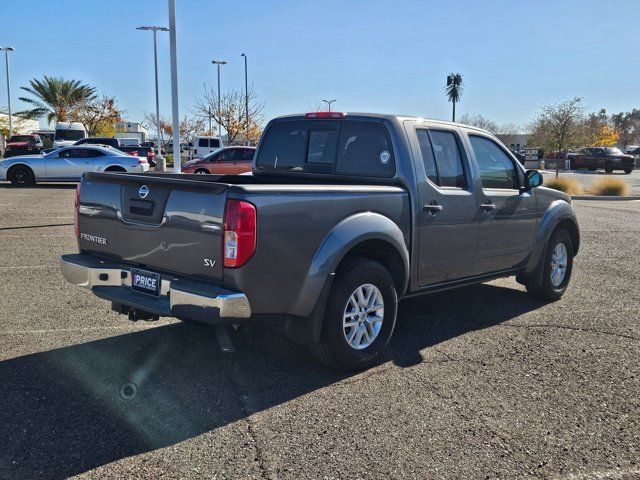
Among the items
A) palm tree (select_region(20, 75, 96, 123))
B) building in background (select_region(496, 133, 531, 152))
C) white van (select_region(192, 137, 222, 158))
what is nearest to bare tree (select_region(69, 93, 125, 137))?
palm tree (select_region(20, 75, 96, 123))

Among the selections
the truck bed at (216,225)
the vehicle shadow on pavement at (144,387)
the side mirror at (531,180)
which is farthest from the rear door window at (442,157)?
the vehicle shadow on pavement at (144,387)

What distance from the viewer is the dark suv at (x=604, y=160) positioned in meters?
42.7

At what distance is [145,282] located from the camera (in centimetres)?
408

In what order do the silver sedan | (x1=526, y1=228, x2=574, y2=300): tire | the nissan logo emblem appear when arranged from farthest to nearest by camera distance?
1. the silver sedan
2. (x1=526, y1=228, x2=574, y2=300): tire
3. the nissan logo emblem

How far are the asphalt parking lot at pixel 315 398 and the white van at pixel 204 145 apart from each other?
28.1 m

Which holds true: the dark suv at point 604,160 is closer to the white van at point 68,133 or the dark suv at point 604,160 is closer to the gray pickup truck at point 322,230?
the white van at point 68,133

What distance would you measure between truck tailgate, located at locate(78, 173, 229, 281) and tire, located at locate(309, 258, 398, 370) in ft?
3.05

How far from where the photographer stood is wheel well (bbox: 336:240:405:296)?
4445 millimetres

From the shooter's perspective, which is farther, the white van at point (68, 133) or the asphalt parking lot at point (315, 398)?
the white van at point (68, 133)

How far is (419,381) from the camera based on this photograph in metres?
4.29

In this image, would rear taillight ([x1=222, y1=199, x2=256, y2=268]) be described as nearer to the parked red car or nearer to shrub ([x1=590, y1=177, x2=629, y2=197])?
the parked red car

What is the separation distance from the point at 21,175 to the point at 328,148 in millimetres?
18390

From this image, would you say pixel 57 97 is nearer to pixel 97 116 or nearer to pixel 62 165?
pixel 97 116

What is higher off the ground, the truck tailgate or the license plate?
the truck tailgate
